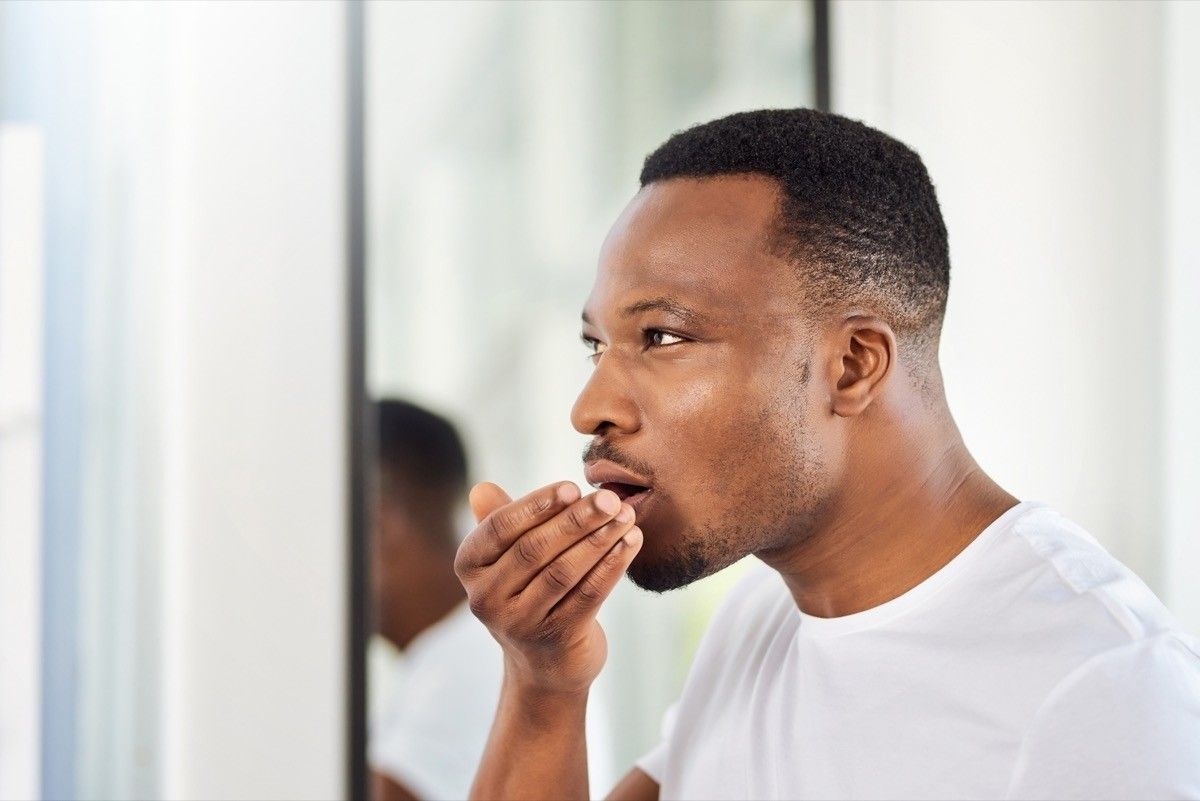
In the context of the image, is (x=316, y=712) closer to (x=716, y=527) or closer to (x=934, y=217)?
(x=716, y=527)

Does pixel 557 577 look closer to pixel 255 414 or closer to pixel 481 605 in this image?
pixel 481 605

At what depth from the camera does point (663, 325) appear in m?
1.03

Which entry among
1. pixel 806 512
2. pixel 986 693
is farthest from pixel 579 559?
pixel 986 693

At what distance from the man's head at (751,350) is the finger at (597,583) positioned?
89 millimetres

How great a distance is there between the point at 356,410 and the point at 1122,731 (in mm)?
1137

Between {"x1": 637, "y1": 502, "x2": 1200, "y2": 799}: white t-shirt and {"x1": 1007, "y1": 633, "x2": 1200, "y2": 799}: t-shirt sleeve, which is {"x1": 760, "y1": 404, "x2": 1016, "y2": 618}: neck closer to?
{"x1": 637, "y1": 502, "x2": 1200, "y2": 799}: white t-shirt

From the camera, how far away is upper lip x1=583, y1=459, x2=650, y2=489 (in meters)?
1.02

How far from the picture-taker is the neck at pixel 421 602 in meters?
1.66

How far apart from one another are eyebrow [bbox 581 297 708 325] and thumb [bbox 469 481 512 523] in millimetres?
198

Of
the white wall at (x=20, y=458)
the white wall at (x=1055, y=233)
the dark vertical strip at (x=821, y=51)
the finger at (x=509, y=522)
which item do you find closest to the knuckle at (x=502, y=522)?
the finger at (x=509, y=522)

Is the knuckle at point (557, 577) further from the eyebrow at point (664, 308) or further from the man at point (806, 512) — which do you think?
the eyebrow at point (664, 308)

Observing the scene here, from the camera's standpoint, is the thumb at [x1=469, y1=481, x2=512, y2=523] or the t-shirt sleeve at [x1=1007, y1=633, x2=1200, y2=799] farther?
the thumb at [x1=469, y1=481, x2=512, y2=523]

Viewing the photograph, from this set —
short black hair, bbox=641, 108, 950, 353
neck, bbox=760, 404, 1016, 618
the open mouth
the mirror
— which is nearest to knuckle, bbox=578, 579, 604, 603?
the open mouth

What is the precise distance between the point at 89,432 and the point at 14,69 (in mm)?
464
